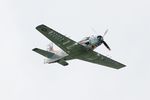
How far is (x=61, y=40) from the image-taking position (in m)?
83.3

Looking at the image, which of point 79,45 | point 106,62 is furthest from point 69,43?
point 106,62

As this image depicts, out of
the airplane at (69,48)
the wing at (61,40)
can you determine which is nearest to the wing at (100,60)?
the airplane at (69,48)

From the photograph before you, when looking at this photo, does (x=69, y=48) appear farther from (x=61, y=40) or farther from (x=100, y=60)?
(x=100, y=60)

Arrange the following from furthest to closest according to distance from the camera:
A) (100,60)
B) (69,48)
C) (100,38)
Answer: (100,60)
(69,48)
(100,38)

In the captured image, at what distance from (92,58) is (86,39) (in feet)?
16.9

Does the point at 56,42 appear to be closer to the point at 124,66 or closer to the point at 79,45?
the point at 79,45

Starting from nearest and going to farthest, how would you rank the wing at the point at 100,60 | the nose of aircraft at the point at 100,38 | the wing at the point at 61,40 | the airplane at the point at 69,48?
the wing at the point at 61,40
the airplane at the point at 69,48
the nose of aircraft at the point at 100,38
the wing at the point at 100,60

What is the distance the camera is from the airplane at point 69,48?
82438 millimetres

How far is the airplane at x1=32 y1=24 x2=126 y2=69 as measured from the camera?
82438 millimetres

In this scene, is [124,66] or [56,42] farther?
[124,66]

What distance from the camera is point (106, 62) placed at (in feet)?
298

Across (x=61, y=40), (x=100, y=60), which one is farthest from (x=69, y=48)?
(x=100, y=60)

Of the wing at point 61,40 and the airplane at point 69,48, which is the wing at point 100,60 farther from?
the wing at point 61,40

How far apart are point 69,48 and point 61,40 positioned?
1459mm
